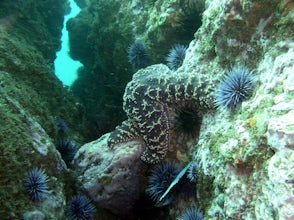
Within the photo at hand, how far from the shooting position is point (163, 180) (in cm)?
477

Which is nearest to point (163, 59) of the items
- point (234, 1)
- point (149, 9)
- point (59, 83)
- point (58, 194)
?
point (149, 9)

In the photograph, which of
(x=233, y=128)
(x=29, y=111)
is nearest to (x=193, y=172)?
(x=233, y=128)

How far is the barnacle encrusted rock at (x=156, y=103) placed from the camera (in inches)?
190

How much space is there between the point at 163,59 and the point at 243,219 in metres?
5.69

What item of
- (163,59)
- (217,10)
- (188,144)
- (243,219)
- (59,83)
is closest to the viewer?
(243,219)

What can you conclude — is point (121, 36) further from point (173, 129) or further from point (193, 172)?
point (193, 172)

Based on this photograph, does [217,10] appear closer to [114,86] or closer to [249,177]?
[249,177]

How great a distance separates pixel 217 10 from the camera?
451cm

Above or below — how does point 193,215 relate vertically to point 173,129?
below

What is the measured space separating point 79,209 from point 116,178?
815 mm

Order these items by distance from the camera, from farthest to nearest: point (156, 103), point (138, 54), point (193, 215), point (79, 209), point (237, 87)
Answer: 1. point (138, 54)
2. point (156, 103)
3. point (79, 209)
4. point (193, 215)
5. point (237, 87)

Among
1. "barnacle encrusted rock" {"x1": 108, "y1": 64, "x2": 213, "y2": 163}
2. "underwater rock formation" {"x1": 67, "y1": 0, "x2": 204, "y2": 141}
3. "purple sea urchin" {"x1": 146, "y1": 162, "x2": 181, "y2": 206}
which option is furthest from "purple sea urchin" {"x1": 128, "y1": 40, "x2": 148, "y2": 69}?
"purple sea urchin" {"x1": 146, "y1": 162, "x2": 181, "y2": 206}

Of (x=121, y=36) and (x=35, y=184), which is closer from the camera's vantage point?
(x=35, y=184)

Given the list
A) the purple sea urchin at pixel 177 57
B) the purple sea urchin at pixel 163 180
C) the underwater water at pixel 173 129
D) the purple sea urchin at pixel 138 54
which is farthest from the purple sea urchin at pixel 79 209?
the purple sea urchin at pixel 138 54
